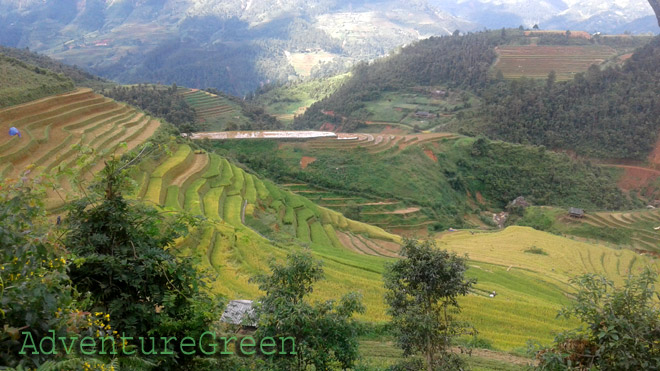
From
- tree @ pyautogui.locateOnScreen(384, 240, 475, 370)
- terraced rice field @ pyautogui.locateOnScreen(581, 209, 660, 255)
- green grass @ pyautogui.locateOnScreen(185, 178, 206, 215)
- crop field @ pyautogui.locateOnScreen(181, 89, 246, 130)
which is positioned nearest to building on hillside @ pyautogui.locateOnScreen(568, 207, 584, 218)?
terraced rice field @ pyautogui.locateOnScreen(581, 209, 660, 255)

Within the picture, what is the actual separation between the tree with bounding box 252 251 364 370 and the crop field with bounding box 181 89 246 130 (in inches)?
1969

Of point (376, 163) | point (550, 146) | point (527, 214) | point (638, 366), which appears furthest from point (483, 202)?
point (638, 366)

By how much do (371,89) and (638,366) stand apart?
69.9 metres

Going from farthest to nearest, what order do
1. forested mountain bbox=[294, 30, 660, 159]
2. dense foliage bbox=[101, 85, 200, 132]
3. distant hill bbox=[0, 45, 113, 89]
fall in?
distant hill bbox=[0, 45, 113, 89] → dense foliage bbox=[101, 85, 200, 132] → forested mountain bbox=[294, 30, 660, 159]

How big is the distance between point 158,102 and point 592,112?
182 feet

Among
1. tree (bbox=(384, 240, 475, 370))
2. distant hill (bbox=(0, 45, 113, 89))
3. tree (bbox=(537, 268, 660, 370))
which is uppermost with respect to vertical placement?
distant hill (bbox=(0, 45, 113, 89))

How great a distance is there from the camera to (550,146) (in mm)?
47781

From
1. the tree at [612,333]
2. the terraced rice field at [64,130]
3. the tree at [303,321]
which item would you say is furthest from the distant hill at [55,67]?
the tree at [612,333]

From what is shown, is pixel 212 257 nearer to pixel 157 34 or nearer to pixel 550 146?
pixel 550 146

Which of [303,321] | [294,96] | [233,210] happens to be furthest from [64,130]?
[294,96]

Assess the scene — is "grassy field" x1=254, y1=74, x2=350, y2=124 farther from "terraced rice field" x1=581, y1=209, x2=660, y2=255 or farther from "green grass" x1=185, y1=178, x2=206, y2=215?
"green grass" x1=185, y1=178, x2=206, y2=215

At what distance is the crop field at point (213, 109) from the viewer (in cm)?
5547

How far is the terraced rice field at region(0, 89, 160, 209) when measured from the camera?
16234 millimetres

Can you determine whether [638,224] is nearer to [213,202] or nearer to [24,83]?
[213,202]
